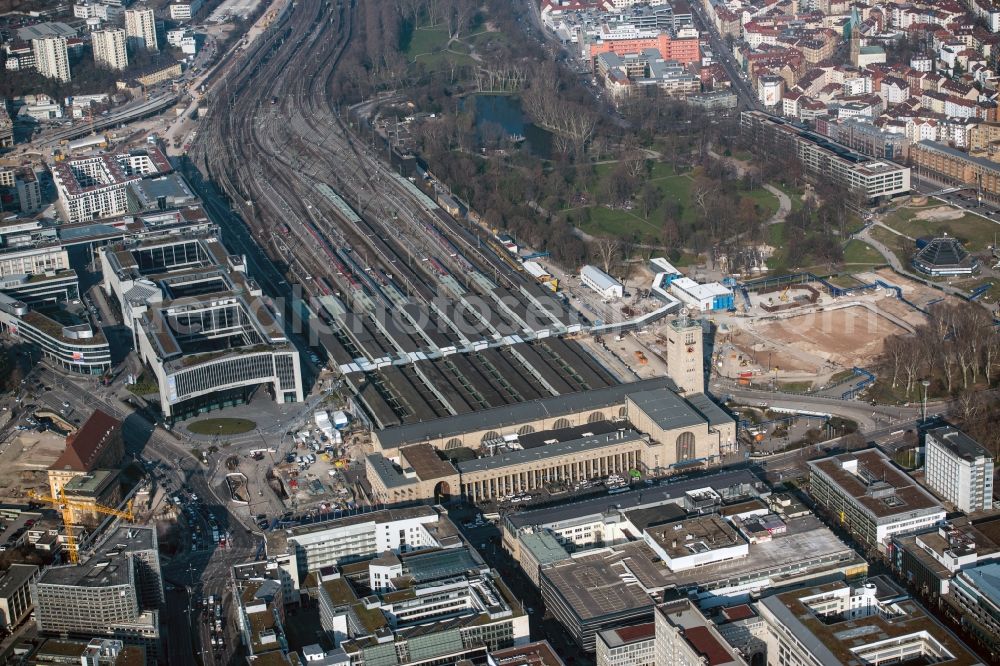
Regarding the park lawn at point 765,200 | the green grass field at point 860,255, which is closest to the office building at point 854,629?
the green grass field at point 860,255

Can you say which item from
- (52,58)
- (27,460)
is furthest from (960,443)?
(52,58)

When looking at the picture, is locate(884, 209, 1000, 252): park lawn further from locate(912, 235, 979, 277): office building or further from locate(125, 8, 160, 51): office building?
locate(125, 8, 160, 51): office building

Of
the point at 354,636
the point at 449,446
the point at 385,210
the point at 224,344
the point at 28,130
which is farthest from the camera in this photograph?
the point at 28,130

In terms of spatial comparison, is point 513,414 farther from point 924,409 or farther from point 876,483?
point 924,409

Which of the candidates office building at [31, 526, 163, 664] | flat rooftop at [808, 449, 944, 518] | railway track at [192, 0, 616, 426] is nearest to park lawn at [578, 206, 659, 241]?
railway track at [192, 0, 616, 426]

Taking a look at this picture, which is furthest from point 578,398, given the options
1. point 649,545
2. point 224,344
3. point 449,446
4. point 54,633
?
point 54,633

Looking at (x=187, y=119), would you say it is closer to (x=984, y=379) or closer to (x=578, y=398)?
(x=578, y=398)
